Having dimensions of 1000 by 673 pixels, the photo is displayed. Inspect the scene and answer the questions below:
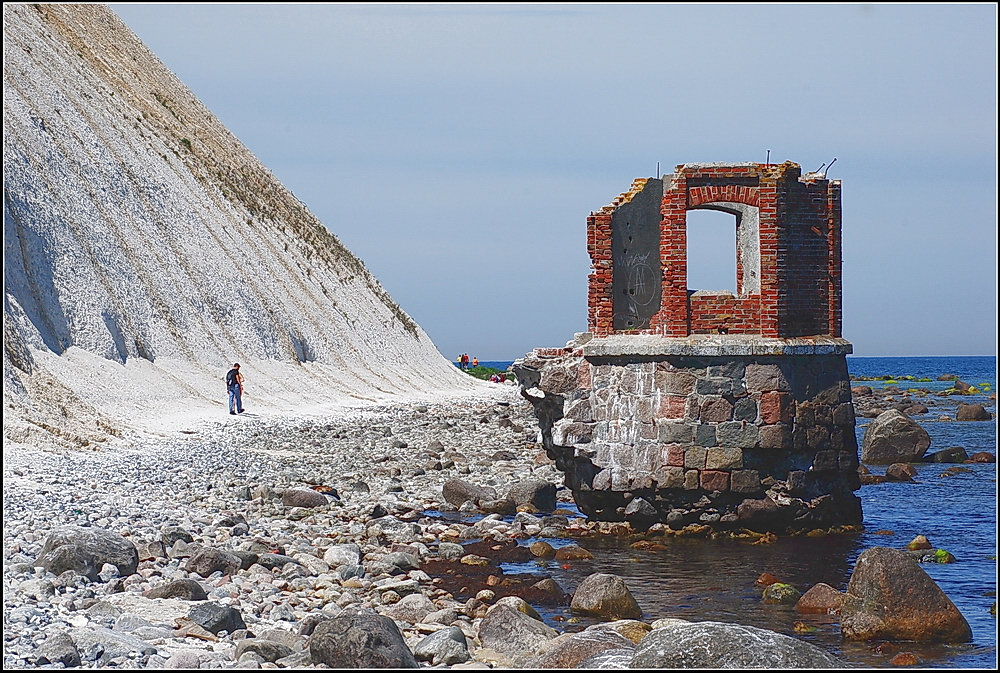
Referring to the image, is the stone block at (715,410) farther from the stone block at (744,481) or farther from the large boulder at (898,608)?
the large boulder at (898,608)

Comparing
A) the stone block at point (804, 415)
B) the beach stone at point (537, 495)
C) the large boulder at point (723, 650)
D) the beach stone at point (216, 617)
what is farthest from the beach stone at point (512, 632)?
the beach stone at point (537, 495)

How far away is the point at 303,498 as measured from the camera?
15.8m

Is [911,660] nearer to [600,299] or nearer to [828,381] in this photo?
[828,381]

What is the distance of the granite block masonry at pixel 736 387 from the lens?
13.9 metres

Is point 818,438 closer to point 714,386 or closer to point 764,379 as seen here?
point 764,379

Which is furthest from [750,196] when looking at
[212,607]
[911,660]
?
[212,607]

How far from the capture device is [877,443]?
26562 millimetres

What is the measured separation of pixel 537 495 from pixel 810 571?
217 inches

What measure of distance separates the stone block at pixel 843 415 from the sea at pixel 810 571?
155 cm

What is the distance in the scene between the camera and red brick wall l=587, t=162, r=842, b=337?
14000mm

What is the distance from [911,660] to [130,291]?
2819cm

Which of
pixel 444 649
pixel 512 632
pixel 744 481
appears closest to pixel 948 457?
pixel 744 481

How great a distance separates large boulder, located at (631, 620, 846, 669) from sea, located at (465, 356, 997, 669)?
172 centimetres

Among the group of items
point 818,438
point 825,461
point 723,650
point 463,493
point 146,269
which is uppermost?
point 146,269
